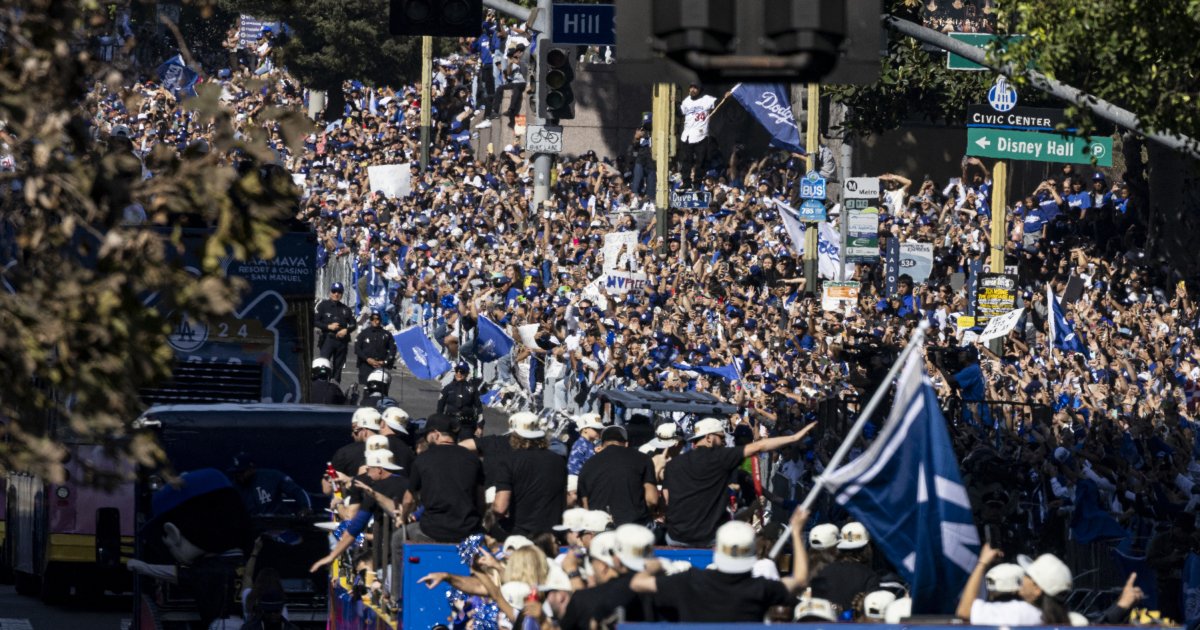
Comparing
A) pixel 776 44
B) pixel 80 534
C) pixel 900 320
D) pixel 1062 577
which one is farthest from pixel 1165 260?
pixel 776 44

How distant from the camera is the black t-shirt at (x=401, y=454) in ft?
51.3

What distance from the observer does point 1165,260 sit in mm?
26656

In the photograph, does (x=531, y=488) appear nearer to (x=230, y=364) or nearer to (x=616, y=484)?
(x=616, y=484)

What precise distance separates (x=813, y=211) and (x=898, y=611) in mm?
19775

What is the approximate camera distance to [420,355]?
94.3 ft

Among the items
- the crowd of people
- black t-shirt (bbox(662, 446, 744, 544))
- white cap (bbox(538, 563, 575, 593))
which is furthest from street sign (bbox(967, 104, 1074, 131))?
white cap (bbox(538, 563, 575, 593))

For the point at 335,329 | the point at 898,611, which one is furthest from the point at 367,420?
the point at 335,329

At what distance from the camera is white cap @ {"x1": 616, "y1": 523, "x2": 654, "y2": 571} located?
10.1 m

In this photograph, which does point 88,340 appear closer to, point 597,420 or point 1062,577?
point 1062,577

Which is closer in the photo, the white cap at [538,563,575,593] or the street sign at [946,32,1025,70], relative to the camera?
the white cap at [538,563,575,593]

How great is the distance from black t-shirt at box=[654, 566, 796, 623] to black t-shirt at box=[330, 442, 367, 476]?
6.75 m

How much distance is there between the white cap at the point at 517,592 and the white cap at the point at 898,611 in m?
1.96

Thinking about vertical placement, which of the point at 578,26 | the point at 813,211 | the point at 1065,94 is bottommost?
the point at 813,211

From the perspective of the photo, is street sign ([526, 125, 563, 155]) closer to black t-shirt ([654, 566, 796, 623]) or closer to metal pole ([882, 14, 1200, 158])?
metal pole ([882, 14, 1200, 158])
